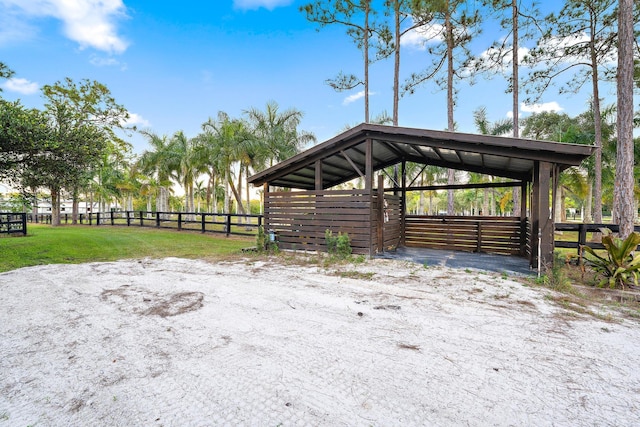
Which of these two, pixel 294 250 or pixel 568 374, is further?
pixel 294 250

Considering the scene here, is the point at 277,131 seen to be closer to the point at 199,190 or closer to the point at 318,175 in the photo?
the point at 318,175

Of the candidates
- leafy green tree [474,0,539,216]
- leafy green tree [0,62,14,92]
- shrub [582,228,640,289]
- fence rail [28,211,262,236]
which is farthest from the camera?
fence rail [28,211,262,236]

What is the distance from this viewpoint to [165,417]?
5.54ft

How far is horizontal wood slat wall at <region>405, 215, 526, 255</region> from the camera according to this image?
802 centimetres

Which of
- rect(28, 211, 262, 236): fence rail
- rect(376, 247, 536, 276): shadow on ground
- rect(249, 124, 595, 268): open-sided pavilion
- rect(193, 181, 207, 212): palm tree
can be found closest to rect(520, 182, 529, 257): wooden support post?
rect(249, 124, 595, 268): open-sided pavilion

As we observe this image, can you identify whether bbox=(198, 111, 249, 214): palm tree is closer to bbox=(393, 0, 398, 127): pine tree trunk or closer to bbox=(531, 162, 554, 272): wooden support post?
bbox=(393, 0, 398, 127): pine tree trunk

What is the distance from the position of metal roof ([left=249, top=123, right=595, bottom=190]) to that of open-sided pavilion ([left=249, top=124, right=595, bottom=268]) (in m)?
0.02

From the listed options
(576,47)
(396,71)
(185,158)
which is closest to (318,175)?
(396,71)

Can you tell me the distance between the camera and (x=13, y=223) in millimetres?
12438

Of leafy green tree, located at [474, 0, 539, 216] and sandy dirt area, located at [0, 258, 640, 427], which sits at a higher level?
leafy green tree, located at [474, 0, 539, 216]

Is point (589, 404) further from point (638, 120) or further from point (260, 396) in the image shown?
point (638, 120)

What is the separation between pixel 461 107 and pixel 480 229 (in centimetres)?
788

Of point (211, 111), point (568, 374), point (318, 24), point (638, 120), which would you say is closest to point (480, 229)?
point (568, 374)

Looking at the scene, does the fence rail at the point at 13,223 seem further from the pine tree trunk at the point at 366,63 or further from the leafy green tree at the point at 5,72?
the pine tree trunk at the point at 366,63
